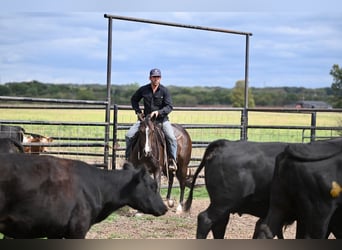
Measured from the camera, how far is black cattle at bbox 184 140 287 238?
5844 millimetres

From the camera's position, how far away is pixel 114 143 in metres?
9.45

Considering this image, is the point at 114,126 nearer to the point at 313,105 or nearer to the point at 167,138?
the point at 167,138

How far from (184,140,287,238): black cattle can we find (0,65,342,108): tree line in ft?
14.9

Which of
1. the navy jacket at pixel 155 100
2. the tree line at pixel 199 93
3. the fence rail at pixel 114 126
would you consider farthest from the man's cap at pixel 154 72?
the tree line at pixel 199 93

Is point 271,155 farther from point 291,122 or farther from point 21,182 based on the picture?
point 291,122

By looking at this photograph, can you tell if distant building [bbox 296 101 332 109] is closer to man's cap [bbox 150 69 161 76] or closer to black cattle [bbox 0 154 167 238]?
man's cap [bbox 150 69 161 76]

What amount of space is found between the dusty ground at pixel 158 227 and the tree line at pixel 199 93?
2840mm

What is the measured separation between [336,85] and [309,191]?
22.5 ft

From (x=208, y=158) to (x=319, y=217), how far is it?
1.63m

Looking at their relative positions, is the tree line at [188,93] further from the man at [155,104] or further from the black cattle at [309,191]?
the black cattle at [309,191]

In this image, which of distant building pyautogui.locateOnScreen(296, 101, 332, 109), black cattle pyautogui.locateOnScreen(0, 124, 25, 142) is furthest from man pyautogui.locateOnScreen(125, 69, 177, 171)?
distant building pyautogui.locateOnScreen(296, 101, 332, 109)

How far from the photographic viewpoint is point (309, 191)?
4.79 m

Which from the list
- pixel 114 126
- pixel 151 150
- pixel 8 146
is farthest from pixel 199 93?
pixel 8 146

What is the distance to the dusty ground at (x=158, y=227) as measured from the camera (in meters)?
7.01
